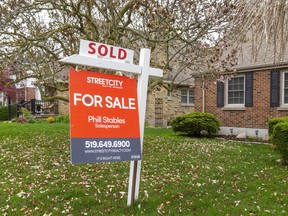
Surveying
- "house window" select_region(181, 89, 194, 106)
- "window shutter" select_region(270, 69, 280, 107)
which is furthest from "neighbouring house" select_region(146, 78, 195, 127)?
"window shutter" select_region(270, 69, 280, 107)

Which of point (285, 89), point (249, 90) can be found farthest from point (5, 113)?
point (285, 89)

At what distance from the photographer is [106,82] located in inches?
174

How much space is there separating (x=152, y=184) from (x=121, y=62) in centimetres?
251

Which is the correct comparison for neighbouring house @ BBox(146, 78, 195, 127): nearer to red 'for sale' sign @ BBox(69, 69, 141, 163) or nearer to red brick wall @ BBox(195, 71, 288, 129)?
red brick wall @ BBox(195, 71, 288, 129)

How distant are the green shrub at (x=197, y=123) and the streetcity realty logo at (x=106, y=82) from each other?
10.4 meters

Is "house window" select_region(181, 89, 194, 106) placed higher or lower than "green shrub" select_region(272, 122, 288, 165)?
higher

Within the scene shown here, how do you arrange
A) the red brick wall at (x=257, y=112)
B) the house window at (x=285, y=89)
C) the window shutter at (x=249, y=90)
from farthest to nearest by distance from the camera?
the window shutter at (x=249, y=90)
the red brick wall at (x=257, y=112)
the house window at (x=285, y=89)

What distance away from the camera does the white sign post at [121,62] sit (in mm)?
4343

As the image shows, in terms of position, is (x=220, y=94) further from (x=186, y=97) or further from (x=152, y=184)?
(x=152, y=184)

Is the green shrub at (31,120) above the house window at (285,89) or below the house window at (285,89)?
below

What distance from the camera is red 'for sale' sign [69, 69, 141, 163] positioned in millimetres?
4094

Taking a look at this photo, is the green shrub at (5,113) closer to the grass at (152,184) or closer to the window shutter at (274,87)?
the grass at (152,184)

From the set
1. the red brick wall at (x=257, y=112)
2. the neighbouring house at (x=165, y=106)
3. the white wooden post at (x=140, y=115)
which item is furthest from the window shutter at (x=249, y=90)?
the white wooden post at (x=140, y=115)

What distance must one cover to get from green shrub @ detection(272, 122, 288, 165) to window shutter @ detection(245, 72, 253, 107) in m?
7.09
